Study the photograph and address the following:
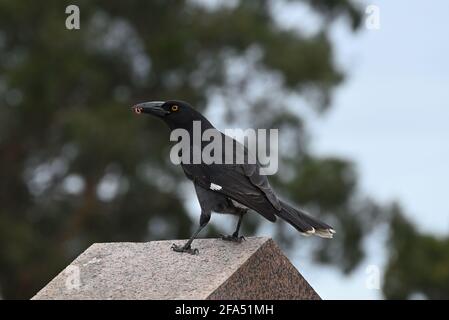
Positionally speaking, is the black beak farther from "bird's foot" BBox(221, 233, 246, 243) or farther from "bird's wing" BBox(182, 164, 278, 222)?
"bird's foot" BBox(221, 233, 246, 243)

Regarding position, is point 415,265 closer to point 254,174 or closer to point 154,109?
point 154,109

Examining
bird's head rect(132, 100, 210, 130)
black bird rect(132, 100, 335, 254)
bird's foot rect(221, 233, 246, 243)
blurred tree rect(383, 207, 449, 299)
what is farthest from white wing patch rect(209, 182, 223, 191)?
blurred tree rect(383, 207, 449, 299)

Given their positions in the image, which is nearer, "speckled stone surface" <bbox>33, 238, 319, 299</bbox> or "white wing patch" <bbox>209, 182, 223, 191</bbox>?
"speckled stone surface" <bbox>33, 238, 319, 299</bbox>

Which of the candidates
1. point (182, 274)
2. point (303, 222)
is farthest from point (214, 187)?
point (182, 274)

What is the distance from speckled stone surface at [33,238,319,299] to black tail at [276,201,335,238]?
0.65 feet

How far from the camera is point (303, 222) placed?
725cm

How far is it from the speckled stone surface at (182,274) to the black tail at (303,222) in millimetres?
199

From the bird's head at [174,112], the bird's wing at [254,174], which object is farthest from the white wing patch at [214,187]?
the bird's head at [174,112]

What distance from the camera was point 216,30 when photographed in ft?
73.3

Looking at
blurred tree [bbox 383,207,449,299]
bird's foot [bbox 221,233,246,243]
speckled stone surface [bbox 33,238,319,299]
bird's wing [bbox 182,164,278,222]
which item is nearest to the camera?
speckled stone surface [bbox 33,238,319,299]

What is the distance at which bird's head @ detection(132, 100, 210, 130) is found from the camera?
781 centimetres
